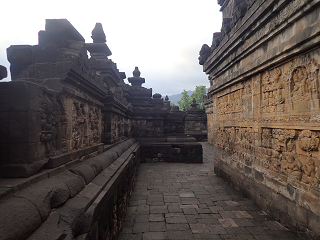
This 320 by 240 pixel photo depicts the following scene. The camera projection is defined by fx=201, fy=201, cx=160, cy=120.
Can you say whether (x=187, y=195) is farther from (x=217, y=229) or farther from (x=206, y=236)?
(x=206, y=236)

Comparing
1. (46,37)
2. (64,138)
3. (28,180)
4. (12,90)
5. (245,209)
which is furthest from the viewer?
(245,209)

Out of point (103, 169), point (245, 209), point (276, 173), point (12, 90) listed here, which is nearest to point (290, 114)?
point (276, 173)

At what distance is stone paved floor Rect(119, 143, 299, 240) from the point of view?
311cm

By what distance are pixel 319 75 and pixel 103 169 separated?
3.51 metres

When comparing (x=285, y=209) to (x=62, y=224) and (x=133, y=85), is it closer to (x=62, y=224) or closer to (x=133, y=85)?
(x=62, y=224)

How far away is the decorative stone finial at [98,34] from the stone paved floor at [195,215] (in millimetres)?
6103

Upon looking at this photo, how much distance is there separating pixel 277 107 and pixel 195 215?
8.14ft

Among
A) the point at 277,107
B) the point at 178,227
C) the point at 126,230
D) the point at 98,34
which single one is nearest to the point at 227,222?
the point at 178,227

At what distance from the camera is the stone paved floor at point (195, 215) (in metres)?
3.11

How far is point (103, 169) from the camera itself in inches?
135

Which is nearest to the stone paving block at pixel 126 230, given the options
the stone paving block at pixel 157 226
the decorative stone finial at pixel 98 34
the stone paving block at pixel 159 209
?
the stone paving block at pixel 157 226

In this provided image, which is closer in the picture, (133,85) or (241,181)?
(241,181)

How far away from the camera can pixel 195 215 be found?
12.3 ft

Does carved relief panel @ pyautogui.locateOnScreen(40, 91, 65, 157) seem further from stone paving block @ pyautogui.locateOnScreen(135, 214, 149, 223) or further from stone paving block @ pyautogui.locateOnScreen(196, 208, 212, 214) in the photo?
stone paving block @ pyautogui.locateOnScreen(196, 208, 212, 214)
